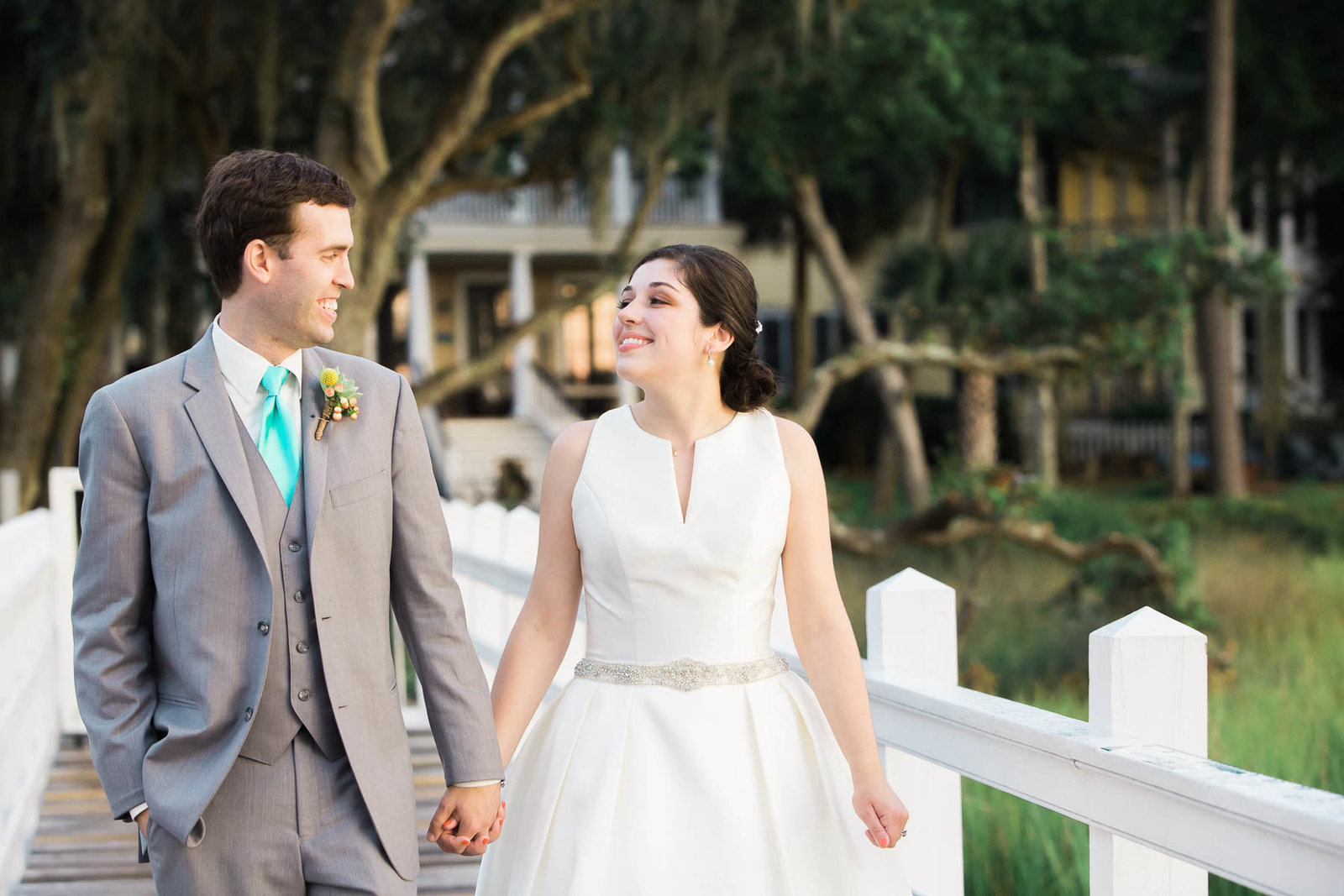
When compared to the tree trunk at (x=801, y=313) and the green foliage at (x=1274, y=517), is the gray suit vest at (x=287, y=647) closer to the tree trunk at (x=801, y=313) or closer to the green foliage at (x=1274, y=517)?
the green foliage at (x=1274, y=517)

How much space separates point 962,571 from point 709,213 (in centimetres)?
1448

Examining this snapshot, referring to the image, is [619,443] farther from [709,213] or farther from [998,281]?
[709,213]

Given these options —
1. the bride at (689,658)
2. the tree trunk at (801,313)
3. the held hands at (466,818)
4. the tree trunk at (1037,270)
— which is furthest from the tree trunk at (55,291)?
the tree trunk at (801,313)

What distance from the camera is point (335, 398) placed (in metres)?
2.16

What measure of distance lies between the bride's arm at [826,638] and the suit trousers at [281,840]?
2.51 ft

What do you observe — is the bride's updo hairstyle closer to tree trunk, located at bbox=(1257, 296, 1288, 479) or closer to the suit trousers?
the suit trousers

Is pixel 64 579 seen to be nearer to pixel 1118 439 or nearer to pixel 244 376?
pixel 244 376

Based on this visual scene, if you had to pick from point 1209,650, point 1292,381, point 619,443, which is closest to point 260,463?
point 619,443

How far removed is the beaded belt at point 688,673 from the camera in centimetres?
247

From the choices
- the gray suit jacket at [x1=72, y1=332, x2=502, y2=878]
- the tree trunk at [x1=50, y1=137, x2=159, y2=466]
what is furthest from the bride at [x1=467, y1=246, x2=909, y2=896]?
the tree trunk at [x1=50, y1=137, x2=159, y2=466]

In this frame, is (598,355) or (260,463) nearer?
(260,463)

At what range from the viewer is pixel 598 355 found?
25.9 metres

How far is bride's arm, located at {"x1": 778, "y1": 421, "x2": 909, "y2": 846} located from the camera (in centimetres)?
229

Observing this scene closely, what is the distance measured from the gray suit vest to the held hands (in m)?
0.22
